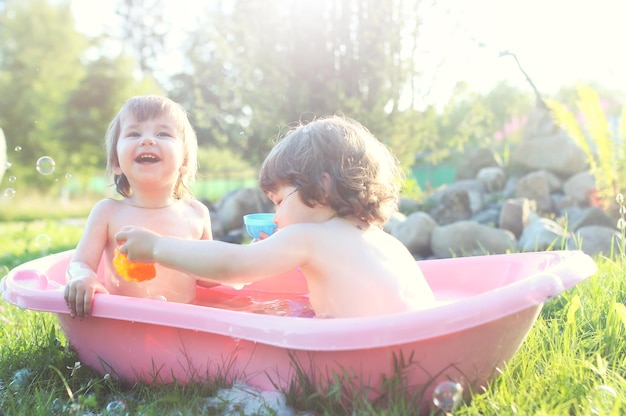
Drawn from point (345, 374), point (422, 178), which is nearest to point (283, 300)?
point (345, 374)

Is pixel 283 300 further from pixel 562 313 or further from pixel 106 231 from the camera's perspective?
pixel 562 313

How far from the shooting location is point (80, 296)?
6.00 feet

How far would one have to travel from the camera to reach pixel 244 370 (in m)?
1.67

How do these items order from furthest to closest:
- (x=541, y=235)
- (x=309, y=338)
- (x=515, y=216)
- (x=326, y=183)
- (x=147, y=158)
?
(x=515, y=216) < (x=541, y=235) < (x=147, y=158) < (x=326, y=183) < (x=309, y=338)

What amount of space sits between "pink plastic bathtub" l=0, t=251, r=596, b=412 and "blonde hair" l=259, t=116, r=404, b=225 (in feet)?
1.08

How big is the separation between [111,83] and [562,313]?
45.4 feet

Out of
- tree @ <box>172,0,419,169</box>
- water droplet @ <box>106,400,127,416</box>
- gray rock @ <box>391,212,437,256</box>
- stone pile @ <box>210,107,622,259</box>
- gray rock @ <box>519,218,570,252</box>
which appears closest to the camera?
water droplet @ <box>106,400,127,416</box>

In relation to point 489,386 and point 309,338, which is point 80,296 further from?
point 489,386

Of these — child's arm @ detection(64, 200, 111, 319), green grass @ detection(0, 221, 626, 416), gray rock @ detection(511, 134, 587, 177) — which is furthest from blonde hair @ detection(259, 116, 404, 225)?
gray rock @ detection(511, 134, 587, 177)

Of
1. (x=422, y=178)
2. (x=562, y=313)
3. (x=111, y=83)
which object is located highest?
(x=111, y=83)

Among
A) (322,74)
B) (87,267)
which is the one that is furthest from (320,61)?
(87,267)

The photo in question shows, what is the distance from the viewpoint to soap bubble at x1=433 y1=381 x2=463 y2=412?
143cm

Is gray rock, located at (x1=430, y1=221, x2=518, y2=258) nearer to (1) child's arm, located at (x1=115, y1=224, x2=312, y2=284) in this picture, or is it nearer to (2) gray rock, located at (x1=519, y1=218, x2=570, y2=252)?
(2) gray rock, located at (x1=519, y1=218, x2=570, y2=252)

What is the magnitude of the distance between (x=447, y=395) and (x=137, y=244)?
83 cm
